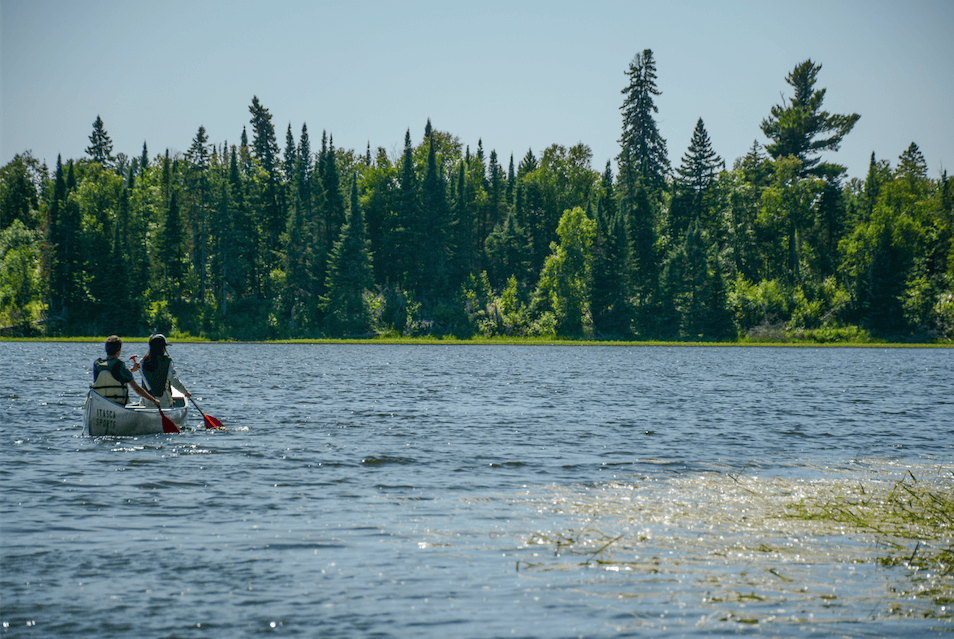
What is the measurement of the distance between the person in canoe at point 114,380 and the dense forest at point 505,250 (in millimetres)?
85376

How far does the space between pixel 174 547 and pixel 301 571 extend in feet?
6.97

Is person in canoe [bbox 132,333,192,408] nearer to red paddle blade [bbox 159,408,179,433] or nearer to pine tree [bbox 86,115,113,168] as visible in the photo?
red paddle blade [bbox 159,408,179,433]

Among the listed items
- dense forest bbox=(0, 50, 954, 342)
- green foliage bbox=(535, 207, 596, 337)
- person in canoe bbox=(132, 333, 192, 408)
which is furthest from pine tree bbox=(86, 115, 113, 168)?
person in canoe bbox=(132, 333, 192, 408)

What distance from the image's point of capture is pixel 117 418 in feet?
69.0

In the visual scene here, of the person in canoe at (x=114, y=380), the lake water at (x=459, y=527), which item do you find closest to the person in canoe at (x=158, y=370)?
the person in canoe at (x=114, y=380)

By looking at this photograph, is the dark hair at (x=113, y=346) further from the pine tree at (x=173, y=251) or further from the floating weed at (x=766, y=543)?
the pine tree at (x=173, y=251)

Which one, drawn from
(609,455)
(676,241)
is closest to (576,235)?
(676,241)

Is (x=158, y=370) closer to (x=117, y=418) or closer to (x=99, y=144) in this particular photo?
(x=117, y=418)

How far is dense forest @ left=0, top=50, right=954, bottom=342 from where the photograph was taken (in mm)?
104125

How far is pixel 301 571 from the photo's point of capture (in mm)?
9922

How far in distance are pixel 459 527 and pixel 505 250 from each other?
110 metres

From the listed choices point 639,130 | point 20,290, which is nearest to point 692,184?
point 639,130

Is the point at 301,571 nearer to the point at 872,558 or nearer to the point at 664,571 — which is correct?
the point at 664,571

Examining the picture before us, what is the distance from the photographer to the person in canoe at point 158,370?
21.9m
